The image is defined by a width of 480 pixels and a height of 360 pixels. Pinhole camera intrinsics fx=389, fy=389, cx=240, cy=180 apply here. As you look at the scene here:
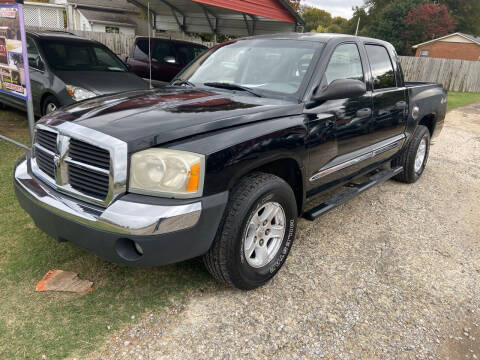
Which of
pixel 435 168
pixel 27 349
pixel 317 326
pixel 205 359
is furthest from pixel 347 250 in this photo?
pixel 435 168

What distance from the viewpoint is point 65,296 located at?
2.63m

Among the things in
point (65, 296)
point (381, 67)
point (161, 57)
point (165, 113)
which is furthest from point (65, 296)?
point (161, 57)

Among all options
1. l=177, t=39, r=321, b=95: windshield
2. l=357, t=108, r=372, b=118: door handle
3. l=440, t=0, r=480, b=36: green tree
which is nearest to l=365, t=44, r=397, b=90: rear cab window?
l=357, t=108, r=372, b=118: door handle

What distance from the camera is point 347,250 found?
141 inches

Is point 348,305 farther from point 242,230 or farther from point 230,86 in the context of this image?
point 230,86

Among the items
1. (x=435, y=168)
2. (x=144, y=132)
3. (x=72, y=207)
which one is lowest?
(x=435, y=168)

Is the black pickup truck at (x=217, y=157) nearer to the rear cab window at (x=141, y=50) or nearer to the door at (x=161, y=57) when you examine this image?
the door at (x=161, y=57)

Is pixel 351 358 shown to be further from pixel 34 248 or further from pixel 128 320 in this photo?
pixel 34 248

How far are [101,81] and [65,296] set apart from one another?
4.69m

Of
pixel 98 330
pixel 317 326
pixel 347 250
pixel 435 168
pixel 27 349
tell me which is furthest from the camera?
pixel 435 168

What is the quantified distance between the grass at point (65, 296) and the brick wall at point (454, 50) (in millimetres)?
46310

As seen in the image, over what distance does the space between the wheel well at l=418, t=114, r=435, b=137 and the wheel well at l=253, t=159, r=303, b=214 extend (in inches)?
130

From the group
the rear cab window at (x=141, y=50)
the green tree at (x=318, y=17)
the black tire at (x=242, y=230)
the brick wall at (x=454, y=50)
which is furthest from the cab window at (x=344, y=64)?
the green tree at (x=318, y=17)

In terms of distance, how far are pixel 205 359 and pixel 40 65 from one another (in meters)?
6.15
